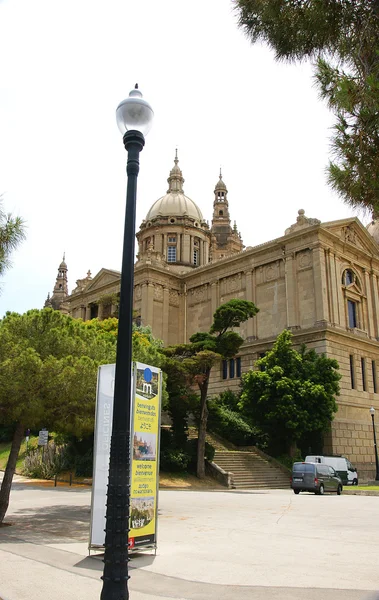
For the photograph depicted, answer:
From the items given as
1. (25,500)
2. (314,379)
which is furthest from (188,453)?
(25,500)

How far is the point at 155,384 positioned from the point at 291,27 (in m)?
6.78

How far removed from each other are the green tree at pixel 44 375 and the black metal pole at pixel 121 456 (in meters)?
7.97

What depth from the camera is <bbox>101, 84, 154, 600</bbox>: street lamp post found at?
5.62m

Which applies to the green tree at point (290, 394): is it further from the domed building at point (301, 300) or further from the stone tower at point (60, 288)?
the stone tower at point (60, 288)

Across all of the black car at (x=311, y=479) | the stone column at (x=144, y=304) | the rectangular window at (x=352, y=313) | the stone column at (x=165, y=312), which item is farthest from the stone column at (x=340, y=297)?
the black car at (x=311, y=479)

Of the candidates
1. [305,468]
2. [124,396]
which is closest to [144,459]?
[124,396]

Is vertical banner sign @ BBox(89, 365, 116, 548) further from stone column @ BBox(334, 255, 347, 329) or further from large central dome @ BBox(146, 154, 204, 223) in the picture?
large central dome @ BBox(146, 154, 204, 223)

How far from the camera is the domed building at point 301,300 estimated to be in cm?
4044

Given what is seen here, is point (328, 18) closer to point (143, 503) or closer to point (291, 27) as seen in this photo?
point (291, 27)

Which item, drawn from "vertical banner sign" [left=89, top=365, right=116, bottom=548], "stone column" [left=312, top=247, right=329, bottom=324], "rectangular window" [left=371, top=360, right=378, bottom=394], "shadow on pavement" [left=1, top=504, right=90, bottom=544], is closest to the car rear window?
"shadow on pavement" [left=1, top=504, right=90, bottom=544]

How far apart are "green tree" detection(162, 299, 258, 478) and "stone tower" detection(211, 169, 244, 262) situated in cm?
5121

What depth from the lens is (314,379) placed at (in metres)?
35.9

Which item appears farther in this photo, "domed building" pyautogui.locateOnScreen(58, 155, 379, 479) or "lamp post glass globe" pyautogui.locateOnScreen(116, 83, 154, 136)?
"domed building" pyautogui.locateOnScreen(58, 155, 379, 479)

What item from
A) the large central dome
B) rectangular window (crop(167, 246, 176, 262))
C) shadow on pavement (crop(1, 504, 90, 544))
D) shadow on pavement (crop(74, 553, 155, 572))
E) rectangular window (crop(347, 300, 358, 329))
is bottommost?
shadow on pavement (crop(74, 553, 155, 572))
